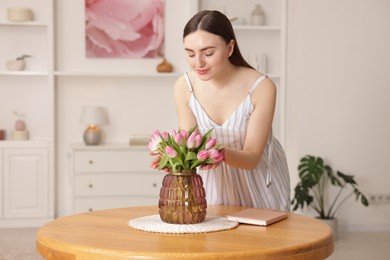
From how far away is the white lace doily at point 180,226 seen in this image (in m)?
2.13

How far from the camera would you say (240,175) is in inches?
109

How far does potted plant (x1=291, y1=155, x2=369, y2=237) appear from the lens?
578cm

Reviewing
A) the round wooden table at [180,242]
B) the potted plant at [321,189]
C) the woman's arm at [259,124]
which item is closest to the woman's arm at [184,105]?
the woman's arm at [259,124]

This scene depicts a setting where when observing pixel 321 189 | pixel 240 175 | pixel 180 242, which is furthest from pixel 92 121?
A: pixel 180 242

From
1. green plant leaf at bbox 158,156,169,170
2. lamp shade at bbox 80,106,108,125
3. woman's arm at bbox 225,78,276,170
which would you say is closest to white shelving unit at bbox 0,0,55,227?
lamp shade at bbox 80,106,108,125

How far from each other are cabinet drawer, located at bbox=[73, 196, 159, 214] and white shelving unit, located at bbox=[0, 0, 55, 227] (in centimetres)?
34

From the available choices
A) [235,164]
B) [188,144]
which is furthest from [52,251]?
[235,164]

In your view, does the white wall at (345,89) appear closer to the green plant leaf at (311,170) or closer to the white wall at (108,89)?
the green plant leaf at (311,170)

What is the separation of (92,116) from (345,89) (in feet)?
7.34

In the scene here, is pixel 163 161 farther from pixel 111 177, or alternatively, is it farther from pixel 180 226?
pixel 111 177

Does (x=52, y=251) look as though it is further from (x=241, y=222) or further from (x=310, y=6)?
(x=310, y=6)

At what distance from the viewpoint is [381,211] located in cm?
616

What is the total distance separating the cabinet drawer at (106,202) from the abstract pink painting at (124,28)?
1.33m

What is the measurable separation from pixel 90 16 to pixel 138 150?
133cm
